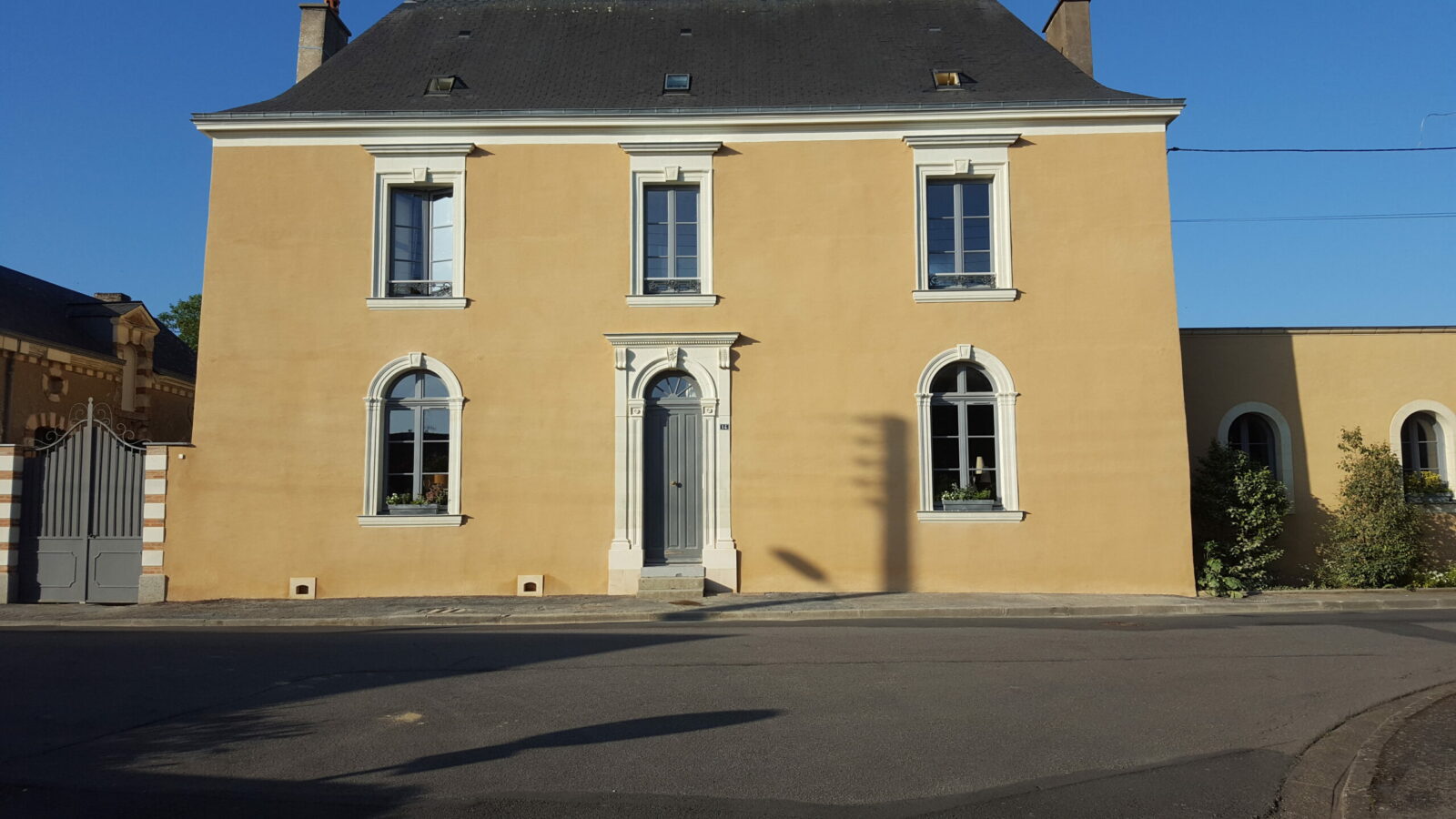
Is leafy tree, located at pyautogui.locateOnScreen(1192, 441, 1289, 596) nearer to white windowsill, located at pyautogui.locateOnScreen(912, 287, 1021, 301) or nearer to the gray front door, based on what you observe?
white windowsill, located at pyautogui.locateOnScreen(912, 287, 1021, 301)

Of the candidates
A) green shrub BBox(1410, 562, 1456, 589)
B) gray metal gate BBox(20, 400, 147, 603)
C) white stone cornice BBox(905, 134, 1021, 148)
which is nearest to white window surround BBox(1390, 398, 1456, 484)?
green shrub BBox(1410, 562, 1456, 589)

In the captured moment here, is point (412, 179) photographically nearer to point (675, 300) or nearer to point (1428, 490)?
point (675, 300)

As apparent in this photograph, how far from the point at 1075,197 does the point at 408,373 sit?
9.62 metres

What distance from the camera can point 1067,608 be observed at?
1211cm

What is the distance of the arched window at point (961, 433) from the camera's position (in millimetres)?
13844

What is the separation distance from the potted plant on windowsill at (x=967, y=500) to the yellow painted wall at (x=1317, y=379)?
372 cm

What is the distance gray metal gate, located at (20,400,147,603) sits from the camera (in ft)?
44.2

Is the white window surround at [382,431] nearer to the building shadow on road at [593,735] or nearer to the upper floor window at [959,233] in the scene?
the upper floor window at [959,233]

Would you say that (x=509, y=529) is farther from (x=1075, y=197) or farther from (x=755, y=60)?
(x=1075, y=197)

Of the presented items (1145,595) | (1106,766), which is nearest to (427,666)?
(1106,766)

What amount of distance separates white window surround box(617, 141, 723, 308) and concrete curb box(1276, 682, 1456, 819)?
30.6 feet

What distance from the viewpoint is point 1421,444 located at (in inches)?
605

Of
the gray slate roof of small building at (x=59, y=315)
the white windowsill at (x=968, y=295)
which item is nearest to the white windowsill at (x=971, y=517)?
the white windowsill at (x=968, y=295)

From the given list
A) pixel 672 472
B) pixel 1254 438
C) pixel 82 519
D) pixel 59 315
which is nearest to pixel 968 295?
pixel 672 472
